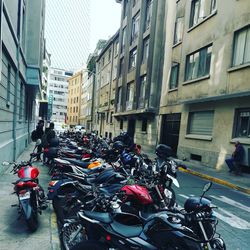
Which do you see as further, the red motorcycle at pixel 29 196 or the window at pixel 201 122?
the window at pixel 201 122

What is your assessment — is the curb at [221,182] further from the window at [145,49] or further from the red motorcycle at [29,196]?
the window at [145,49]

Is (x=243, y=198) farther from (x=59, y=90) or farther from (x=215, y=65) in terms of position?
(x=59, y=90)

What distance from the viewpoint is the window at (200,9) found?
15062 mm

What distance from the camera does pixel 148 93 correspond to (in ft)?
70.1

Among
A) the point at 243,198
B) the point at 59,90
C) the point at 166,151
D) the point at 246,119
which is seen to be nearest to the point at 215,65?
the point at 246,119

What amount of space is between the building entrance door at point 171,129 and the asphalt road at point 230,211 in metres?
8.04

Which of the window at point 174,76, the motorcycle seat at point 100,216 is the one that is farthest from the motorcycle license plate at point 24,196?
the window at point 174,76

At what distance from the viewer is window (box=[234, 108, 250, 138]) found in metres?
11.9

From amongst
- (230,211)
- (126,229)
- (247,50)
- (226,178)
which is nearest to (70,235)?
(126,229)

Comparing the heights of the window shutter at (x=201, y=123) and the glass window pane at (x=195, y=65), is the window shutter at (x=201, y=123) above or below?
below

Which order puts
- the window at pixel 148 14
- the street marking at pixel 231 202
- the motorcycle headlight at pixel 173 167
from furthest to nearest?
the window at pixel 148 14, the street marking at pixel 231 202, the motorcycle headlight at pixel 173 167

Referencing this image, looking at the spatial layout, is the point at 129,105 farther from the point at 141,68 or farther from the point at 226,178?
the point at 226,178

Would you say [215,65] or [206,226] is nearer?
[206,226]

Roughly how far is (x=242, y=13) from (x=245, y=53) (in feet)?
6.14
